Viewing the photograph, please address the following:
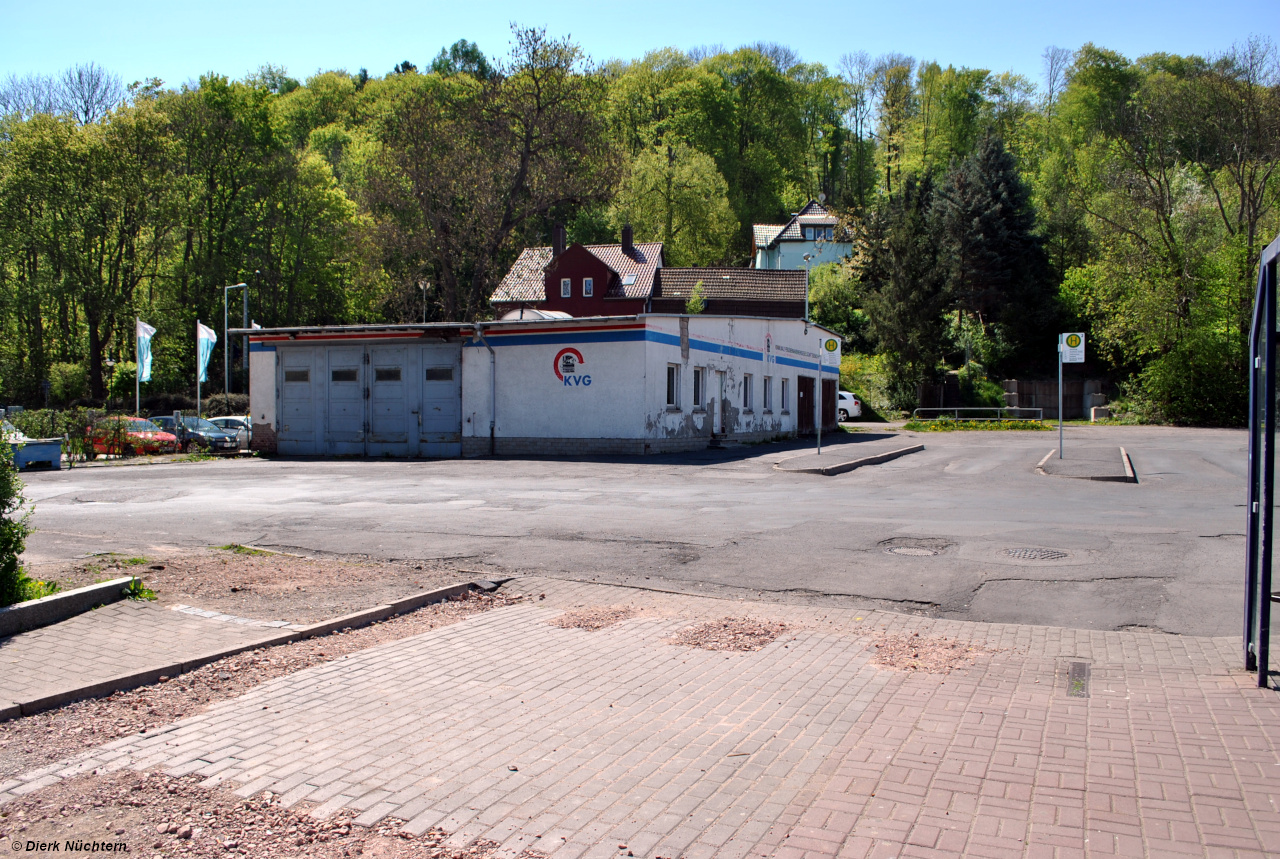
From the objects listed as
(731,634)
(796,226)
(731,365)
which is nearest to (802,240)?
(796,226)

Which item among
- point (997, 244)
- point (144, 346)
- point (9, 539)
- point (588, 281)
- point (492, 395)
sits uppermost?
point (997, 244)

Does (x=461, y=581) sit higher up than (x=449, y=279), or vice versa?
(x=449, y=279)

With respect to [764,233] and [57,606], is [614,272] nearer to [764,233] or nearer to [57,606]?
[764,233]

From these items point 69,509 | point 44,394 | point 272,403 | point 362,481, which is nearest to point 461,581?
point 69,509

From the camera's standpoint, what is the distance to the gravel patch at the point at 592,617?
6.80m

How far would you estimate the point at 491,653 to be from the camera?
19.9ft

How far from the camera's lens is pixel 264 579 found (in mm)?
7941

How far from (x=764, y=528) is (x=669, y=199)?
56148 millimetres

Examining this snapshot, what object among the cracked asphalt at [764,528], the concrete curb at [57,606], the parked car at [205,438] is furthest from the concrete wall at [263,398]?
the concrete curb at [57,606]

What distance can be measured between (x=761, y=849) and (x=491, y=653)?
3.07 m

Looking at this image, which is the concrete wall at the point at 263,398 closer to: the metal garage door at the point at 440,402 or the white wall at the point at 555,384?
the metal garage door at the point at 440,402

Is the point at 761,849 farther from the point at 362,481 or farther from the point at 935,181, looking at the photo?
the point at 935,181

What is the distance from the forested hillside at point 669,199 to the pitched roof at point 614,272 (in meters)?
1.79

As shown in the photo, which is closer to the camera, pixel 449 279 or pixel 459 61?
pixel 449 279
